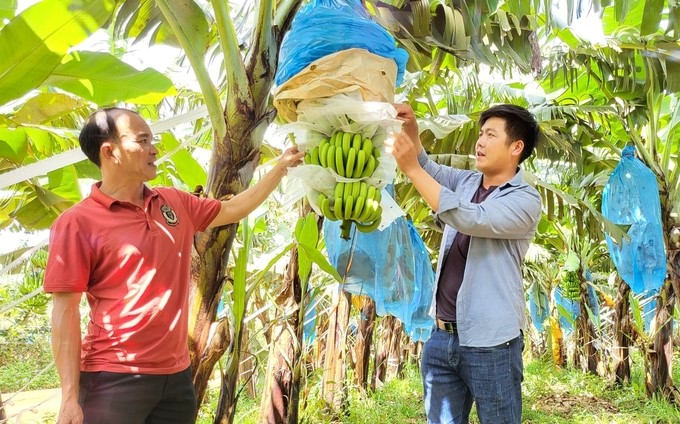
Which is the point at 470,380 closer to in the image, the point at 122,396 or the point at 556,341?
the point at 122,396

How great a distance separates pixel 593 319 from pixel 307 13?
6013mm

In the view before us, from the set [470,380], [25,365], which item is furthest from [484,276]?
[25,365]

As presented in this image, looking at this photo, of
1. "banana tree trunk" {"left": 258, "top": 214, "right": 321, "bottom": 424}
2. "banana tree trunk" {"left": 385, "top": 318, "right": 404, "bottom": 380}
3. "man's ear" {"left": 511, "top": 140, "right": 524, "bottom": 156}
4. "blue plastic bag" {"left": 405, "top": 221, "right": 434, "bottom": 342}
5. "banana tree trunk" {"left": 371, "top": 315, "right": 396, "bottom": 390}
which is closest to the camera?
"man's ear" {"left": 511, "top": 140, "right": 524, "bottom": 156}

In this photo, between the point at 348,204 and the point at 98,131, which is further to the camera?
the point at 98,131

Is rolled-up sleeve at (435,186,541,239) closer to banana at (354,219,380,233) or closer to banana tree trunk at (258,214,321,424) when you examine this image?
banana at (354,219,380,233)

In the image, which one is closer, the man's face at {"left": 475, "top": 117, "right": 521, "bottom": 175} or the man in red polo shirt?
the man in red polo shirt

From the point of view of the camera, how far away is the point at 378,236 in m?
2.57

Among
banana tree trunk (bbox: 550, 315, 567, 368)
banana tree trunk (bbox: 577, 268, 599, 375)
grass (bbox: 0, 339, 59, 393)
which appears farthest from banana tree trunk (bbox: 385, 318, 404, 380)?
grass (bbox: 0, 339, 59, 393)

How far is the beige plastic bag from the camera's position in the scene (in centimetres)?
120

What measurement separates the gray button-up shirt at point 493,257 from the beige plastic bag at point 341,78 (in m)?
0.38

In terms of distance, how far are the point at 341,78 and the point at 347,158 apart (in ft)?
0.58

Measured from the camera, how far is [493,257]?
158 cm

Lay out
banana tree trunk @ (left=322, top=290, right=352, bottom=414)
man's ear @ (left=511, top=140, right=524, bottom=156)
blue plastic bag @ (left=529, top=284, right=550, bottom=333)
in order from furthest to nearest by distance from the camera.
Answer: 1. blue plastic bag @ (left=529, top=284, right=550, bottom=333)
2. banana tree trunk @ (left=322, top=290, right=352, bottom=414)
3. man's ear @ (left=511, top=140, right=524, bottom=156)

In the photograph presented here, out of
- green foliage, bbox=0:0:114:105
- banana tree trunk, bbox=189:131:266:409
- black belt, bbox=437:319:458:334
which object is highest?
green foliage, bbox=0:0:114:105
